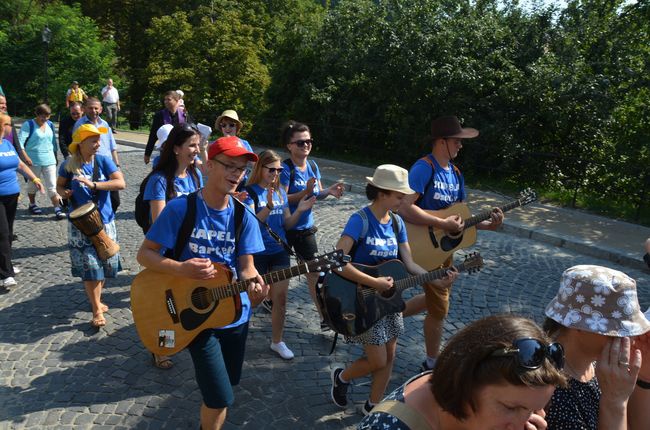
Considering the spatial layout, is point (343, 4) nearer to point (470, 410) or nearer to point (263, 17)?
point (263, 17)

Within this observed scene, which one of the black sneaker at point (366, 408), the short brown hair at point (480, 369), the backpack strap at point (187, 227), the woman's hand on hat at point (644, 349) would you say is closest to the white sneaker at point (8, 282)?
the backpack strap at point (187, 227)

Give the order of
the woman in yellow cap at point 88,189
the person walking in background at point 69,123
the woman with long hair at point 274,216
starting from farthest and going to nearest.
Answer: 1. the person walking in background at point 69,123
2. the woman in yellow cap at point 88,189
3. the woman with long hair at point 274,216

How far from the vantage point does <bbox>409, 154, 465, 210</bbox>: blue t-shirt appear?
15.4ft

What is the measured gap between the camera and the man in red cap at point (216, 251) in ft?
10.4

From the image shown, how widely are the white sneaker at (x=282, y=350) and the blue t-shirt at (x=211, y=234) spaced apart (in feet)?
5.05

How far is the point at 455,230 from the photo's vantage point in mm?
4852

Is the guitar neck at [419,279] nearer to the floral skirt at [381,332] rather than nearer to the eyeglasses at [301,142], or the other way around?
the floral skirt at [381,332]

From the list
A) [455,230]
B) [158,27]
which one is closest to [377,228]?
[455,230]

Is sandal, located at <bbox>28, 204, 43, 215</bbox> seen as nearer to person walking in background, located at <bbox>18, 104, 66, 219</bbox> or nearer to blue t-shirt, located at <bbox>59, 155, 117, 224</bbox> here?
person walking in background, located at <bbox>18, 104, 66, 219</bbox>

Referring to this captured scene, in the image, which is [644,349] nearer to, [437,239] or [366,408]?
[366,408]

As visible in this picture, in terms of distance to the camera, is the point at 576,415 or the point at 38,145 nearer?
the point at 576,415

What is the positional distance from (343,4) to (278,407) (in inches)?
579

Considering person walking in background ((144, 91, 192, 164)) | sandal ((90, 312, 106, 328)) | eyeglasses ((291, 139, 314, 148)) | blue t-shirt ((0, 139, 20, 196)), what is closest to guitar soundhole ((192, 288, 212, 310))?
eyeglasses ((291, 139, 314, 148))

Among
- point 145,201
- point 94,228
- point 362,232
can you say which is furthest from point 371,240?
point 94,228
